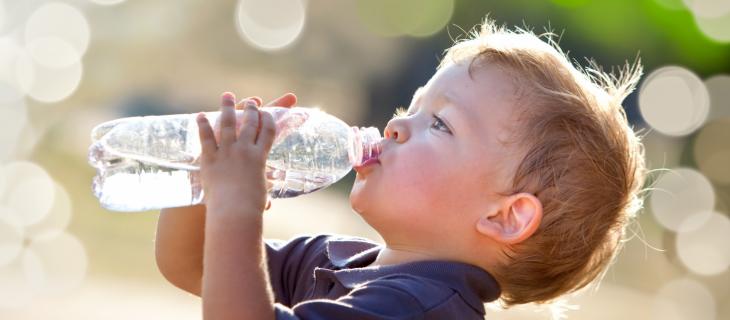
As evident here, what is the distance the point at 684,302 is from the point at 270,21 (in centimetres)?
446

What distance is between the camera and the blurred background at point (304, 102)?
18.8 feet

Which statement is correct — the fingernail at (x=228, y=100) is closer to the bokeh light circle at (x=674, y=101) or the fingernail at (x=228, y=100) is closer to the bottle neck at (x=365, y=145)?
the bottle neck at (x=365, y=145)

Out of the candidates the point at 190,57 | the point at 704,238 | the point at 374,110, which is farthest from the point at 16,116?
the point at 704,238

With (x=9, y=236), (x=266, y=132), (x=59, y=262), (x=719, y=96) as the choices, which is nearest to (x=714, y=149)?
(x=719, y=96)

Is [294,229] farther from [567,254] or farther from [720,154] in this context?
[567,254]

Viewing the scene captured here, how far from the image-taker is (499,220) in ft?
6.70

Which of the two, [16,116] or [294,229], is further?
[16,116]

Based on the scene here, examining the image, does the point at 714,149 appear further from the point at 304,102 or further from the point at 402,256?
the point at 402,256

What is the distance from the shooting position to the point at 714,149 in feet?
27.2

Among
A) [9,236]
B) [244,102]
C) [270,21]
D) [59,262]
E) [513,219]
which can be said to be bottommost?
[59,262]

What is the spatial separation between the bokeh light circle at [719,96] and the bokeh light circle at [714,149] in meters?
0.06

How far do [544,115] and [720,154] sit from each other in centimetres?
672

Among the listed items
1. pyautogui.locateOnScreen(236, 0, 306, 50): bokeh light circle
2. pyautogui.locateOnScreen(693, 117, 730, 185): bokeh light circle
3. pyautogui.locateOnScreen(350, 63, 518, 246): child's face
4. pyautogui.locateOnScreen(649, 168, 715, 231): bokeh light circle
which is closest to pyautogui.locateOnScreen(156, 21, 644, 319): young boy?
pyautogui.locateOnScreen(350, 63, 518, 246): child's face

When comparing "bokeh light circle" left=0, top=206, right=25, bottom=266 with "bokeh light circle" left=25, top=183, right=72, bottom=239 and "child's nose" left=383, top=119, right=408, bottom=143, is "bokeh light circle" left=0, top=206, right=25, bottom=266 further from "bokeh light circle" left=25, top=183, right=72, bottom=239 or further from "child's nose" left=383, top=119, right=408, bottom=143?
"child's nose" left=383, top=119, right=408, bottom=143
